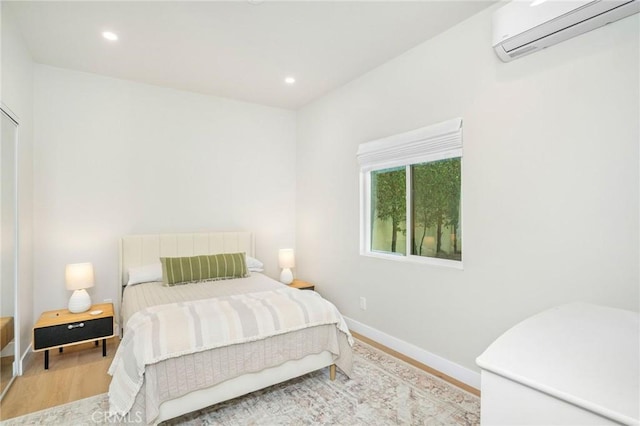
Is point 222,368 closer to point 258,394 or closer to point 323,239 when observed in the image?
point 258,394

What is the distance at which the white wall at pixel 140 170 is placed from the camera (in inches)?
135

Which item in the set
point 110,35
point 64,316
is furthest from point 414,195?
point 64,316

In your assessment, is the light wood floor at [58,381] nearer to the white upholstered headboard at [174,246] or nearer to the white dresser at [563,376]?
the white upholstered headboard at [174,246]

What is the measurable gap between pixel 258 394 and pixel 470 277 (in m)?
1.77

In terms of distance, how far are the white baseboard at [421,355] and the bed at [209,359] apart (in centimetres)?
72

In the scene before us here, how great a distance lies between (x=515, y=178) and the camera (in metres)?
2.31

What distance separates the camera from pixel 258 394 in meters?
2.45

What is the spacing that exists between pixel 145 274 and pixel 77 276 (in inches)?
22.3

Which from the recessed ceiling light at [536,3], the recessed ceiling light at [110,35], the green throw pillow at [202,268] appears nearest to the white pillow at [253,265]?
the green throw pillow at [202,268]

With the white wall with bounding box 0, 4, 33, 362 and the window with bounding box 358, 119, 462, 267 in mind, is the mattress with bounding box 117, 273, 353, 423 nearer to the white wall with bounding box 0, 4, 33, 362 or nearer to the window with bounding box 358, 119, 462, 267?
the white wall with bounding box 0, 4, 33, 362

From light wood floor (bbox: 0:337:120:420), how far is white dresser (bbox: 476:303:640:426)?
8.87ft

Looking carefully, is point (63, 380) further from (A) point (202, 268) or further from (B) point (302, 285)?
(B) point (302, 285)

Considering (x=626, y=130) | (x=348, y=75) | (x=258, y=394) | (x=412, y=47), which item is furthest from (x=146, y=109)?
(x=626, y=130)

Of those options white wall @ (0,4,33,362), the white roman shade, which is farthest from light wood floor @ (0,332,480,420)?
the white roman shade
